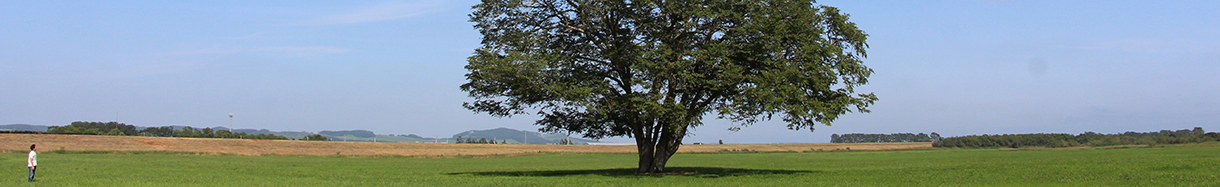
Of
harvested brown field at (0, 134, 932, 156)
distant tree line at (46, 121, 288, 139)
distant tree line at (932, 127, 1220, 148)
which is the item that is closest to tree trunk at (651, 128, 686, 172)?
harvested brown field at (0, 134, 932, 156)

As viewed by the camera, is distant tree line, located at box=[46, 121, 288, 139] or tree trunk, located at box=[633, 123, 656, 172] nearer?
tree trunk, located at box=[633, 123, 656, 172]

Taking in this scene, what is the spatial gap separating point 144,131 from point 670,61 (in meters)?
147

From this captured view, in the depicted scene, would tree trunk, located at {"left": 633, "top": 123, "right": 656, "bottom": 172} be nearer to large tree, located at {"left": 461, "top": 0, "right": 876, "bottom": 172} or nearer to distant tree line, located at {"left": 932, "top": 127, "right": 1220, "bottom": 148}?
large tree, located at {"left": 461, "top": 0, "right": 876, "bottom": 172}

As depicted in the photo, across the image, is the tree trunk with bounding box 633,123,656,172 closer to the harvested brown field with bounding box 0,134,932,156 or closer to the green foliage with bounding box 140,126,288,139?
the harvested brown field with bounding box 0,134,932,156

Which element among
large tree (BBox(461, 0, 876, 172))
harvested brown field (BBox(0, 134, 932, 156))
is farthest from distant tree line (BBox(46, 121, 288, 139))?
large tree (BBox(461, 0, 876, 172))

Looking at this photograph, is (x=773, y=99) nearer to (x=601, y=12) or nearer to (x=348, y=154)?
(x=601, y=12)

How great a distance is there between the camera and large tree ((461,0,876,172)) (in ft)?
92.1

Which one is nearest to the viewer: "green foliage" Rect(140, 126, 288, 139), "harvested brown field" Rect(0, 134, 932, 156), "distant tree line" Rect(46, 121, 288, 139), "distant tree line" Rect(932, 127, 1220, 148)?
"harvested brown field" Rect(0, 134, 932, 156)

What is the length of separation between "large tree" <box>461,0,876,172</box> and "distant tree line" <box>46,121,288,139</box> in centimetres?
9310

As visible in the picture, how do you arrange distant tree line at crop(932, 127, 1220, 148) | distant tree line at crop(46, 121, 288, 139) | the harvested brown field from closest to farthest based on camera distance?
the harvested brown field, distant tree line at crop(46, 121, 288, 139), distant tree line at crop(932, 127, 1220, 148)

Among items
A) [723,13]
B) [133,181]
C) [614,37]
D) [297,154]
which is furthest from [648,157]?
[297,154]

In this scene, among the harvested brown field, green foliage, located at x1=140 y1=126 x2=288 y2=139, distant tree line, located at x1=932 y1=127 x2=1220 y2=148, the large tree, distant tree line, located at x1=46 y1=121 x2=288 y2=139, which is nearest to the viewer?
the large tree

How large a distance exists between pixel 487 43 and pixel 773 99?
13307 mm

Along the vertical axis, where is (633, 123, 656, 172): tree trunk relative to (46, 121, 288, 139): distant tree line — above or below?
below
